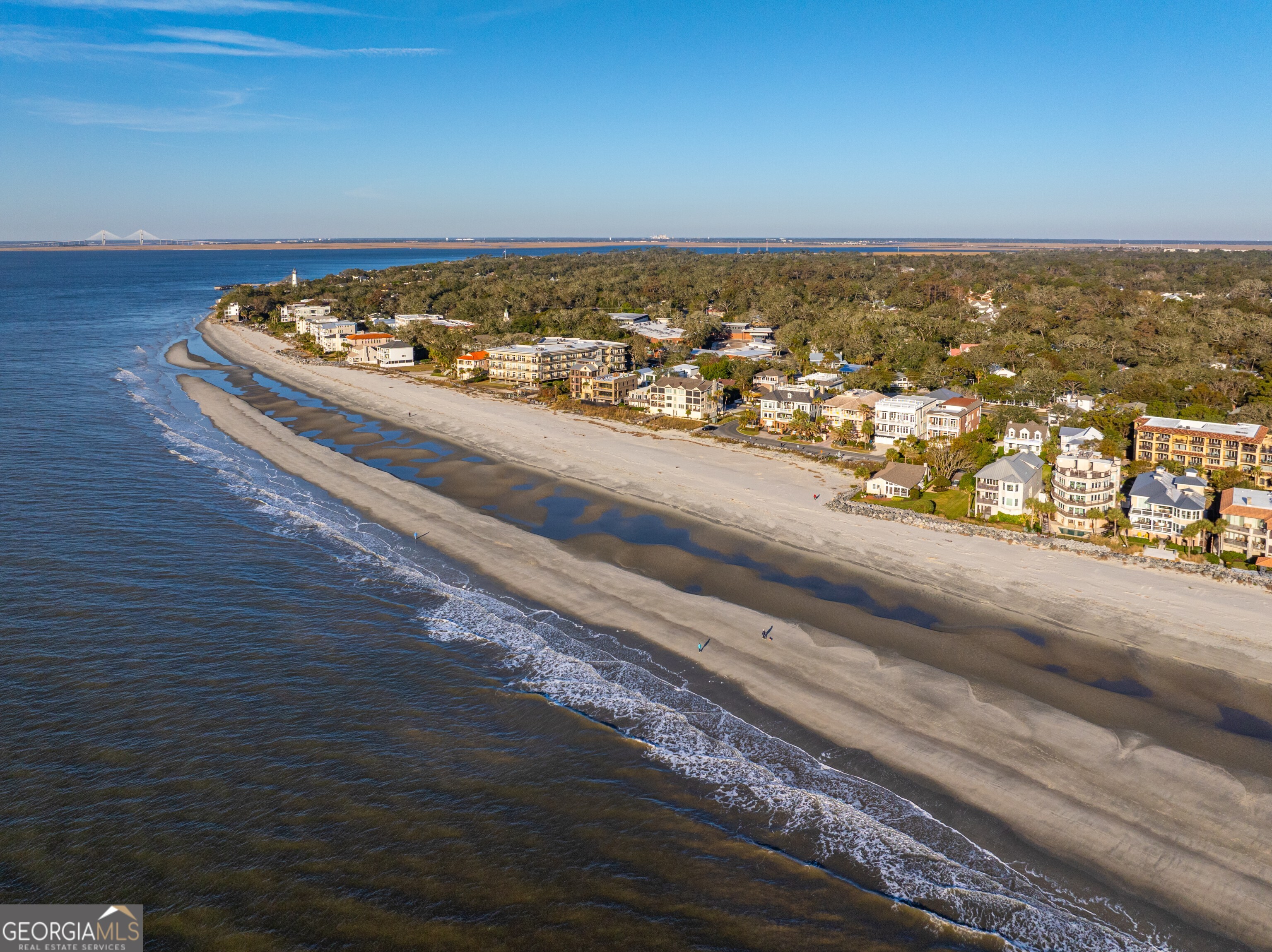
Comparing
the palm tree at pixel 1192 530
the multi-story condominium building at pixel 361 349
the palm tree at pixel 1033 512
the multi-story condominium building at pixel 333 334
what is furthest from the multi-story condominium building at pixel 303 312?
the palm tree at pixel 1192 530

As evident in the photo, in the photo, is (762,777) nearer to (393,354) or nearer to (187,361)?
(393,354)

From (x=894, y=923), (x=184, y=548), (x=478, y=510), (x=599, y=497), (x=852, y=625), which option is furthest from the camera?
(x=599, y=497)

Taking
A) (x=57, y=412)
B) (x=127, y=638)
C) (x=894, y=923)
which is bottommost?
(x=894, y=923)

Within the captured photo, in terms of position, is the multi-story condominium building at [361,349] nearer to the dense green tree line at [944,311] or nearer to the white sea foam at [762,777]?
the dense green tree line at [944,311]

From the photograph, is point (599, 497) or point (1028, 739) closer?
point (1028, 739)

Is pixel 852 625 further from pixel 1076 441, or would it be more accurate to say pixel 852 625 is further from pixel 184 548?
pixel 184 548

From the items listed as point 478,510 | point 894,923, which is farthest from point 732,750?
point 478,510
